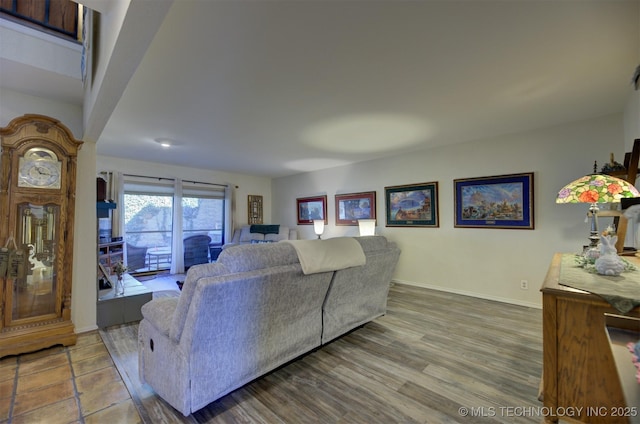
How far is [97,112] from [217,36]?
122cm

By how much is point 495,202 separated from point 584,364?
2.96 meters

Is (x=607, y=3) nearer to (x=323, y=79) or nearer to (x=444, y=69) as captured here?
(x=444, y=69)

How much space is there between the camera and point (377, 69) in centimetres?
204

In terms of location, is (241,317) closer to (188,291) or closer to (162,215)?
(188,291)

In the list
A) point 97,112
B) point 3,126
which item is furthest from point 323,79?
point 3,126

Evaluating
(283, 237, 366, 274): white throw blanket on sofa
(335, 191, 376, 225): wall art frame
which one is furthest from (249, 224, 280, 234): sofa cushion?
(283, 237, 366, 274): white throw blanket on sofa

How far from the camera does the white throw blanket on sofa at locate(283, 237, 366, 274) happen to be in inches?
74.4

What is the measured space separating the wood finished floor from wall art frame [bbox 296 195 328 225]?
3.39m

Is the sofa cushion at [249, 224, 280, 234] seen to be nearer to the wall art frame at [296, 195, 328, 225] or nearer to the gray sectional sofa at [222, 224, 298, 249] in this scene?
the gray sectional sofa at [222, 224, 298, 249]

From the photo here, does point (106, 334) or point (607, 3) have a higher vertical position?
point (607, 3)

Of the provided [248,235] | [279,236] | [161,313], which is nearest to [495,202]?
[161,313]

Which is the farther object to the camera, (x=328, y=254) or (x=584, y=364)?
(x=328, y=254)

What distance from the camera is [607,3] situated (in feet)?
4.69

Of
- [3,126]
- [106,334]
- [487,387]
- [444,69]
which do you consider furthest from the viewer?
[106,334]
